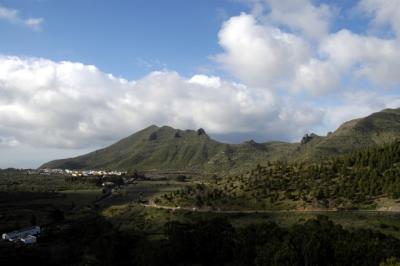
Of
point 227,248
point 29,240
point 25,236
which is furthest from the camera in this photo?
point 25,236

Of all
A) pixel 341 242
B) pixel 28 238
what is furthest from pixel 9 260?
pixel 341 242

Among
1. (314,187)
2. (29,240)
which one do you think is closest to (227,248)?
(29,240)

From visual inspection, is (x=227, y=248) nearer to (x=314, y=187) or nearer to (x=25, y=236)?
(x=25, y=236)

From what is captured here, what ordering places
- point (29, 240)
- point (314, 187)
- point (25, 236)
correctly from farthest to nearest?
point (314, 187) < point (25, 236) < point (29, 240)

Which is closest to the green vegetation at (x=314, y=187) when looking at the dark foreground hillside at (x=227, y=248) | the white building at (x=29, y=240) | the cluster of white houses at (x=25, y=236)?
the dark foreground hillside at (x=227, y=248)

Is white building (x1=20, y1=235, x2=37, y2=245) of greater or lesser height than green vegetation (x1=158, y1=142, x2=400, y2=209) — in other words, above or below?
below

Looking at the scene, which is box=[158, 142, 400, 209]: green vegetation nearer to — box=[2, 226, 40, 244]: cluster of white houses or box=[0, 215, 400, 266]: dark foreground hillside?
box=[0, 215, 400, 266]: dark foreground hillside

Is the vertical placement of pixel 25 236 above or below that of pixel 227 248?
below

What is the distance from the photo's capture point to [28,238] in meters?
72.6

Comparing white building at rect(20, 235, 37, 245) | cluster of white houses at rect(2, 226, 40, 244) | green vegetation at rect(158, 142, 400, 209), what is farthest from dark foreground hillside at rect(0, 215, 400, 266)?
green vegetation at rect(158, 142, 400, 209)

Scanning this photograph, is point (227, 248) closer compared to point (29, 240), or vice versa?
point (227, 248)

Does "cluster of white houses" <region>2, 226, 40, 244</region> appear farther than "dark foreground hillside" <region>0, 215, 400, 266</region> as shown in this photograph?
Yes

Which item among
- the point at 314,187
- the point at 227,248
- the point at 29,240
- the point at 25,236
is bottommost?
the point at 29,240

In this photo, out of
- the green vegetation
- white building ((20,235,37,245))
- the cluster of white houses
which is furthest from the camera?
the green vegetation
